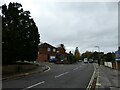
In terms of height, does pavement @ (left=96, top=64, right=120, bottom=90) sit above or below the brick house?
below

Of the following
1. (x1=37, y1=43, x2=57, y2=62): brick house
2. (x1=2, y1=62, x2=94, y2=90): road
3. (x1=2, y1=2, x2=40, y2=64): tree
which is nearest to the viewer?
(x1=2, y1=62, x2=94, y2=90): road

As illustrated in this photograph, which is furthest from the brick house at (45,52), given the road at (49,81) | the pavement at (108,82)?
the road at (49,81)

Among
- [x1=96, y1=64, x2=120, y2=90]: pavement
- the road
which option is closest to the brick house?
[x1=96, y1=64, x2=120, y2=90]: pavement

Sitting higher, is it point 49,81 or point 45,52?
point 45,52

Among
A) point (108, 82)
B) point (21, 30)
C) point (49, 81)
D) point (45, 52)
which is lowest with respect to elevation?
point (108, 82)

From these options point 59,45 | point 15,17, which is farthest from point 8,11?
point 59,45

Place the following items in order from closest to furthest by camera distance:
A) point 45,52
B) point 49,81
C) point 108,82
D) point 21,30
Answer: point 108,82 → point 49,81 → point 21,30 → point 45,52

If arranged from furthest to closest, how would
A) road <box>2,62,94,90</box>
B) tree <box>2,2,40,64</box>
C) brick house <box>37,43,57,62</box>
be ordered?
1. brick house <box>37,43,57,62</box>
2. tree <box>2,2,40,64</box>
3. road <box>2,62,94,90</box>

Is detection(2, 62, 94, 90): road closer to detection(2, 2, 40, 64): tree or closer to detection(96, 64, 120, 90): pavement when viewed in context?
detection(96, 64, 120, 90): pavement

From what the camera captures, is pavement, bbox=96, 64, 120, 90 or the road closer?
pavement, bbox=96, 64, 120, 90

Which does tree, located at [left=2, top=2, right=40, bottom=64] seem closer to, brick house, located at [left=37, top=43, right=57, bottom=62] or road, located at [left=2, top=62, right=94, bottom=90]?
road, located at [left=2, top=62, right=94, bottom=90]

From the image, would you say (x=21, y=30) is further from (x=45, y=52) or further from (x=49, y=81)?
(x=45, y=52)

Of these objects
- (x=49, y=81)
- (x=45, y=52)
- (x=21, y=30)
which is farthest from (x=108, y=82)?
(x=45, y=52)

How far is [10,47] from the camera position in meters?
35.1
